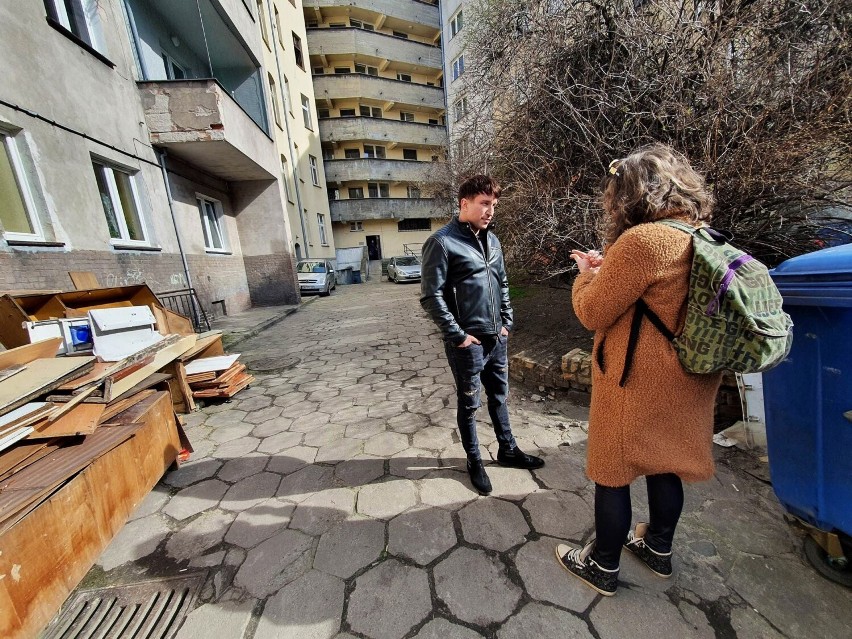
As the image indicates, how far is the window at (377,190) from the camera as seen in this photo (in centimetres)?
2508

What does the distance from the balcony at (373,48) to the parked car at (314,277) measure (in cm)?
1765

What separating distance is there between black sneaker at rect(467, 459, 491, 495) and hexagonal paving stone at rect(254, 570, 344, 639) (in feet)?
3.07

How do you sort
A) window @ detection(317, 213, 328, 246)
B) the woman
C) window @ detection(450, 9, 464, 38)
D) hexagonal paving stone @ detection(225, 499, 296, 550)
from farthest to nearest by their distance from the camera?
window @ detection(450, 9, 464, 38), window @ detection(317, 213, 328, 246), hexagonal paving stone @ detection(225, 499, 296, 550), the woman

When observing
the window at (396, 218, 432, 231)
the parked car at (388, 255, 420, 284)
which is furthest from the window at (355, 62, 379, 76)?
the parked car at (388, 255, 420, 284)

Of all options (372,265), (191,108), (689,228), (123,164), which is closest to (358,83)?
(372,265)

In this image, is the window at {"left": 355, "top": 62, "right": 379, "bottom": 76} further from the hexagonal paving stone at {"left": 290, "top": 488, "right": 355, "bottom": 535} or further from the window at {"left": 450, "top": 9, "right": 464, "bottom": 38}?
the hexagonal paving stone at {"left": 290, "top": 488, "right": 355, "bottom": 535}

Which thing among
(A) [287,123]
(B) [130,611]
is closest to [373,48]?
(A) [287,123]

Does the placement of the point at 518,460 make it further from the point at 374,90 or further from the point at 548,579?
the point at 374,90

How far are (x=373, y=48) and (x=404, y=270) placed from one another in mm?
17459

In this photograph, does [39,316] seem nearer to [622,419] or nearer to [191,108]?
[622,419]

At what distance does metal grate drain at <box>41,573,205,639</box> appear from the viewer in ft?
4.66

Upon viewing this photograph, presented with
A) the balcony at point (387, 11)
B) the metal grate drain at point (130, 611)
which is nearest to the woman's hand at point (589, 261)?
the metal grate drain at point (130, 611)

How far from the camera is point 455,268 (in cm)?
199

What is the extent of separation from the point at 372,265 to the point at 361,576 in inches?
969
